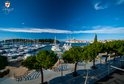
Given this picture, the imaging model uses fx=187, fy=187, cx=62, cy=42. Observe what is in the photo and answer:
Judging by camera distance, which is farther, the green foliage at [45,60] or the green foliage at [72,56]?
the green foliage at [72,56]

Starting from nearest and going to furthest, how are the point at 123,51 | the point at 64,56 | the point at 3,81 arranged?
1. the point at 3,81
2. the point at 64,56
3. the point at 123,51

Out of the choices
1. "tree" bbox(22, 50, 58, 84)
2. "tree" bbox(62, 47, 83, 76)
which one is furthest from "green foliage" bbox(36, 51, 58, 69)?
"tree" bbox(62, 47, 83, 76)

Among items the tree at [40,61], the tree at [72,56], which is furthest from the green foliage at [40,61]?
the tree at [72,56]

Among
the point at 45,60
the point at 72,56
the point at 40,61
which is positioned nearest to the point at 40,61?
the point at 40,61

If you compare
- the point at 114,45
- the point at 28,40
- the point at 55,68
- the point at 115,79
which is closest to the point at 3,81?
the point at 55,68

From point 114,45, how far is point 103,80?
2295 cm

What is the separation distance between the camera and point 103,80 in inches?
1436

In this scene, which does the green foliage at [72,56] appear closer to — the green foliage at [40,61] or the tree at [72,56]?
the tree at [72,56]

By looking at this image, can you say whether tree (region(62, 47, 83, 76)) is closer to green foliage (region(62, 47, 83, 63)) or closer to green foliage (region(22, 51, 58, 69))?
green foliage (region(62, 47, 83, 63))

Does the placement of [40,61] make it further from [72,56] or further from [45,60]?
[72,56]

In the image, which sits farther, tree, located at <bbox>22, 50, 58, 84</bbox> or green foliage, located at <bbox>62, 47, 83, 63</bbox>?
green foliage, located at <bbox>62, 47, 83, 63</bbox>

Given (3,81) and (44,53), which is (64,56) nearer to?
(44,53)

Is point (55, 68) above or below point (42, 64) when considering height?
below

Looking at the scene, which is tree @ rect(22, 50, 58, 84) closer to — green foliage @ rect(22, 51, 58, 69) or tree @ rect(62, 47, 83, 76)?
→ green foliage @ rect(22, 51, 58, 69)
